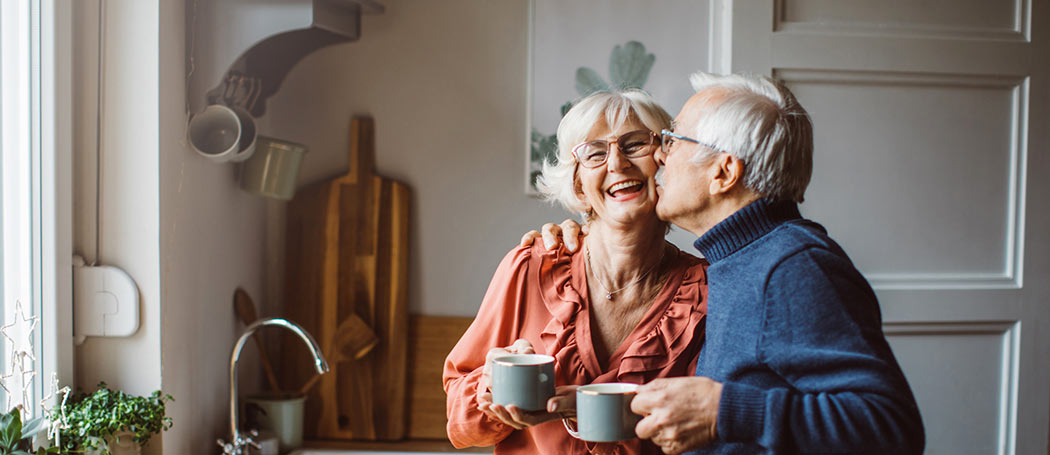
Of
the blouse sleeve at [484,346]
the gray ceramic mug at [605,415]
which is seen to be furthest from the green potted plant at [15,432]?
the gray ceramic mug at [605,415]

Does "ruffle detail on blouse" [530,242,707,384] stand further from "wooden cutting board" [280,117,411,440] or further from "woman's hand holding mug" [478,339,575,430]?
"wooden cutting board" [280,117,411,440]

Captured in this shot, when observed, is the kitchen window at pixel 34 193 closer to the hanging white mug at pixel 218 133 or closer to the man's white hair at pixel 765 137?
the hanging white mug at pixel 218 133

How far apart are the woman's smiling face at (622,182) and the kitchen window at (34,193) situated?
3.22 feet

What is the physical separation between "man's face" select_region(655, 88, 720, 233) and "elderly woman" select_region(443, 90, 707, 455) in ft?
0.41

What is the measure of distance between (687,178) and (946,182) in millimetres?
1333

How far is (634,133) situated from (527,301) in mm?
329

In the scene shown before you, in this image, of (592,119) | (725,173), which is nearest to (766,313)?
(725,173)

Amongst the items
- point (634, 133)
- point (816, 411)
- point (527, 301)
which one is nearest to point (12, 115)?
point (527, 301)

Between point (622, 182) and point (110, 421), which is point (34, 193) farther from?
point (622, 182)

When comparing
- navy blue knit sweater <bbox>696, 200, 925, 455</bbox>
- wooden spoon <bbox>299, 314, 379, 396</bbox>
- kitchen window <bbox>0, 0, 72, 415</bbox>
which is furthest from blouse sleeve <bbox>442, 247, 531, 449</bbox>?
wooden spoon <bbox>299, 314, 379, 396</bbox>

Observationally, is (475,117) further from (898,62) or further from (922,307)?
(922,307)

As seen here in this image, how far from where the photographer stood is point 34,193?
4.40 feet

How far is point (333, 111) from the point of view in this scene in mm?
2211

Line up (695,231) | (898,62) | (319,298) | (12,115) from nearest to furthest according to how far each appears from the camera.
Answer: (695,231)
(12,115)
(898,62)
(319,298)
